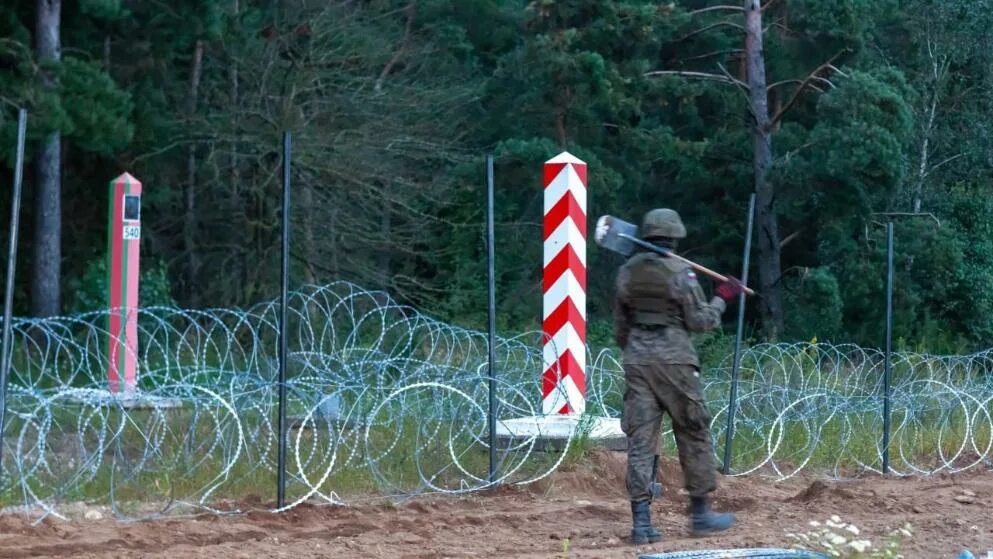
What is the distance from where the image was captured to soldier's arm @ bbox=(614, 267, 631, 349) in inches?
319

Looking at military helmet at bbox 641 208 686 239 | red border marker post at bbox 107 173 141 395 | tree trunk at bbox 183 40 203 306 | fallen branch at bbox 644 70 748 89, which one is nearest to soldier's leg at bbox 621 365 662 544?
military helmet at bbox 641 208 686 239

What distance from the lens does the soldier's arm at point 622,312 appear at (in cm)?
811

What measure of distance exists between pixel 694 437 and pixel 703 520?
464mm

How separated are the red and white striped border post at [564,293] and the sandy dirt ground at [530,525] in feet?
1.80

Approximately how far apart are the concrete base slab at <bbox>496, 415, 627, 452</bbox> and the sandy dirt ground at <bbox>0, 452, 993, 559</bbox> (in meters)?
0.22

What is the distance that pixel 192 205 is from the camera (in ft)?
77.0

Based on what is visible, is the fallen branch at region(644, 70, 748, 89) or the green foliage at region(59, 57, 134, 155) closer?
the green foliage at region(59, 57, 134, 155)

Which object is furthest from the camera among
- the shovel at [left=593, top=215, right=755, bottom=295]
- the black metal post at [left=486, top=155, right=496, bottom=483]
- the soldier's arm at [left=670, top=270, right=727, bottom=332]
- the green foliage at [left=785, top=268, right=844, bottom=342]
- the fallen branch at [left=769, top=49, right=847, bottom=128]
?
the fallen branch at [left=769, top=49, right=847, bottom=128]

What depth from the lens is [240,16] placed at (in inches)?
893

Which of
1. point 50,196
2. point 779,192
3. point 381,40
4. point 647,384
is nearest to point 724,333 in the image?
point 779,192

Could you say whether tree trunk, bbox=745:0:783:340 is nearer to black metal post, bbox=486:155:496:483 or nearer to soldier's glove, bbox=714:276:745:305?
black metal post, bbox=486:155:496:483

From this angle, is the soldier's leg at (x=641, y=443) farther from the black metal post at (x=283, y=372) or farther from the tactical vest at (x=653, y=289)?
the black metal post at (x=283, y=372)

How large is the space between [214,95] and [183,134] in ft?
3.23

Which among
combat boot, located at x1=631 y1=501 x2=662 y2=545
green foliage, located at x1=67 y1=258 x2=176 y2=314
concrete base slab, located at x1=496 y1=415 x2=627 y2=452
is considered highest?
green foliage, located at x1=67 y1=258 x2=176 y2=314
